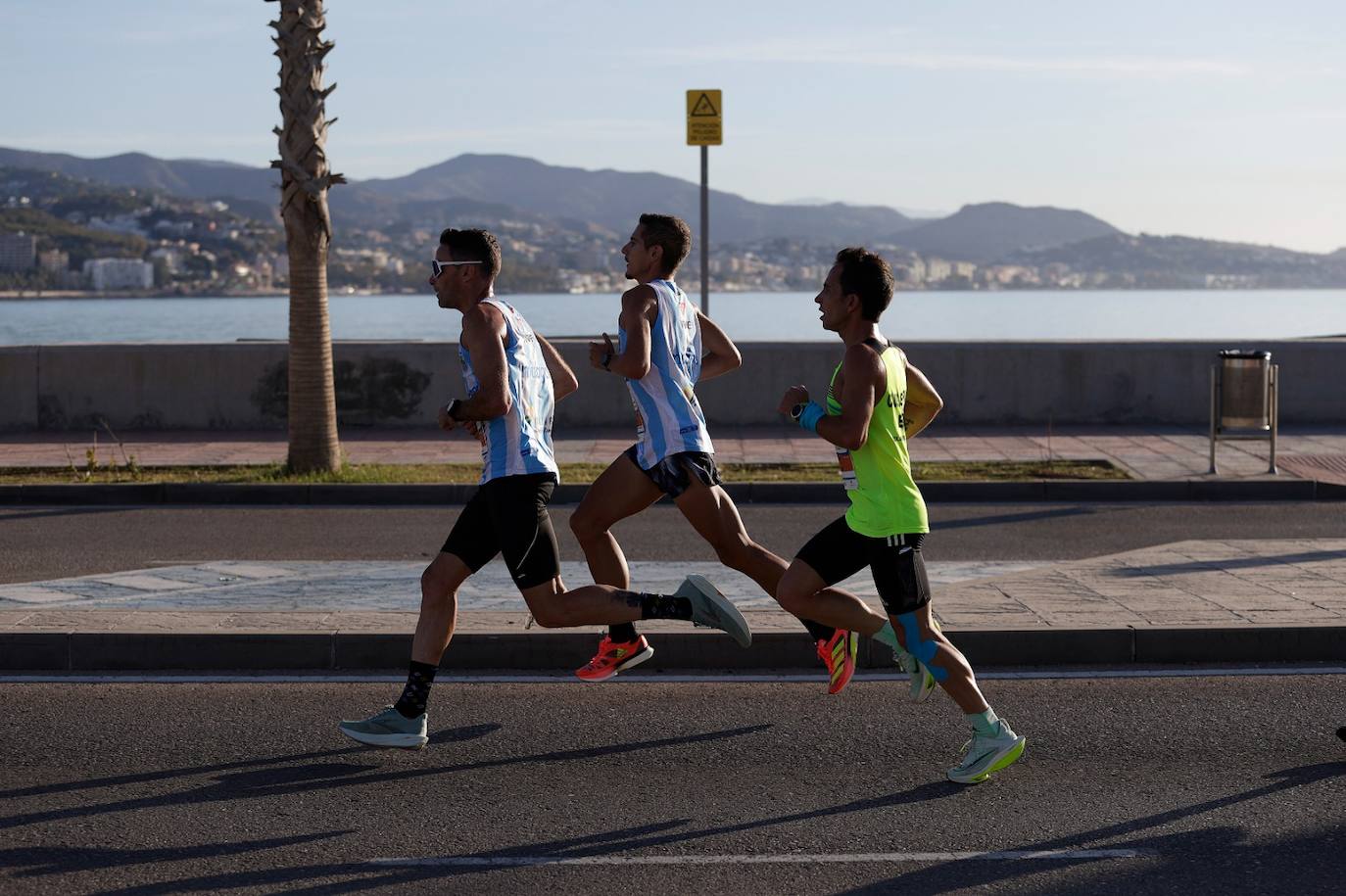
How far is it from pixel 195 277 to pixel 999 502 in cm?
10847

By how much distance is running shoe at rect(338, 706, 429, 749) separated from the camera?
616 centimetres

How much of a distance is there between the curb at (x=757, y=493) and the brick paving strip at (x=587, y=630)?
426cm

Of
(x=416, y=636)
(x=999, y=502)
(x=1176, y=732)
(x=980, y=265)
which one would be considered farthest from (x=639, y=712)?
(x=980, y=265)

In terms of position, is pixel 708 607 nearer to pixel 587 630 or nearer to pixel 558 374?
pixel 558 374

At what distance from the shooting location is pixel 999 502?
45.6ft

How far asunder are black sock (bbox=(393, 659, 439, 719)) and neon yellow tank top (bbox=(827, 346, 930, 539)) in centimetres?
163

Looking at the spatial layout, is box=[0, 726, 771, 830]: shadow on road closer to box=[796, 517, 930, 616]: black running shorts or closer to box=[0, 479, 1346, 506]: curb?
box=[796, 517, 930, 616]: black running shorts

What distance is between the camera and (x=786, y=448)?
55.0 feet

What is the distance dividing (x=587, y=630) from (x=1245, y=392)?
9.31 meters

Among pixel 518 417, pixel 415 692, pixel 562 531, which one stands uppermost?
pixel 518 417

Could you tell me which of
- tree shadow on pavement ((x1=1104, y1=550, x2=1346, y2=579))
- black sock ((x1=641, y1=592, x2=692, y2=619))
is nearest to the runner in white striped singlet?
black sock ((x1=641, y1=592, x2=692, y2=619))

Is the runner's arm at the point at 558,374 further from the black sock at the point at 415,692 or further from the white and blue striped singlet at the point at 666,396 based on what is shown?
the black sock at the point at 415,692

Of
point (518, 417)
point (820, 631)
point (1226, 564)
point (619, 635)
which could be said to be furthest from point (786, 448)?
point (518, 417)

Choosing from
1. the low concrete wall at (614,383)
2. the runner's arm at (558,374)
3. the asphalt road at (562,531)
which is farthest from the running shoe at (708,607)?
the low concrete wall at (614,383)
